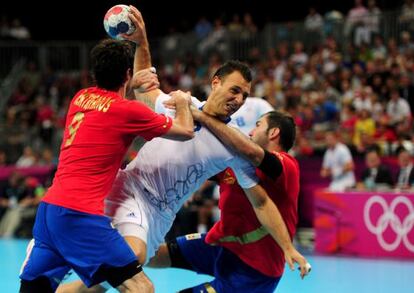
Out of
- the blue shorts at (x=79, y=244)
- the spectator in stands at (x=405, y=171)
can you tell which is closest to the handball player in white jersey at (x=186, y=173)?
the blue shorts at (x=79, y=244)

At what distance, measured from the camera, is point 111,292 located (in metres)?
8.82

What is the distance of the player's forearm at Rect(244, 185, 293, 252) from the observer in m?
5.21

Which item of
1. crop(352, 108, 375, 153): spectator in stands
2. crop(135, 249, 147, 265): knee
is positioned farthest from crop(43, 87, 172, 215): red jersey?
crop(352, 108, 375, 153): spectator in stands

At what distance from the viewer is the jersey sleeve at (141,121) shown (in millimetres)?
4859

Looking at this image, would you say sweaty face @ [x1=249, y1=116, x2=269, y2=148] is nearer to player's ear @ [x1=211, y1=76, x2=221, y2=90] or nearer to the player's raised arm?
player's ear @ [x1=211, y1=76, x2=221, y2=90]

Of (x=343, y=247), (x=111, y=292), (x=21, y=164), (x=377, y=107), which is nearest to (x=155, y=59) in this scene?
(x=21, y=164)

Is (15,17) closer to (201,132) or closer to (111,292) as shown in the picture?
(111,292)

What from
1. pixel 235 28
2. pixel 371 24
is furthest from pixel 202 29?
pixel 371 24

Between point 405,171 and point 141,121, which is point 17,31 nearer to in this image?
point 405,171

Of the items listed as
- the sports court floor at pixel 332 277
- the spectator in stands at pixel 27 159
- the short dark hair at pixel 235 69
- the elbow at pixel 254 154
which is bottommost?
the spectator in stands at pixel 27 159

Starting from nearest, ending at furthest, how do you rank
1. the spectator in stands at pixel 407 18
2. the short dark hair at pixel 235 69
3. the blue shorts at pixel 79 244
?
the blue shorts at pixel 79 244 → the short dark hair at pixel 235 69 → the spectator in stands at pixel 407 18

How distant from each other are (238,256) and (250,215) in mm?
280

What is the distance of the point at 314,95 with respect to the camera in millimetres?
16219

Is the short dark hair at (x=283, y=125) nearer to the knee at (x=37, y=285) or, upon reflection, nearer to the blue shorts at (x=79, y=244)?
the blue shorts at (x=79, y=244)
